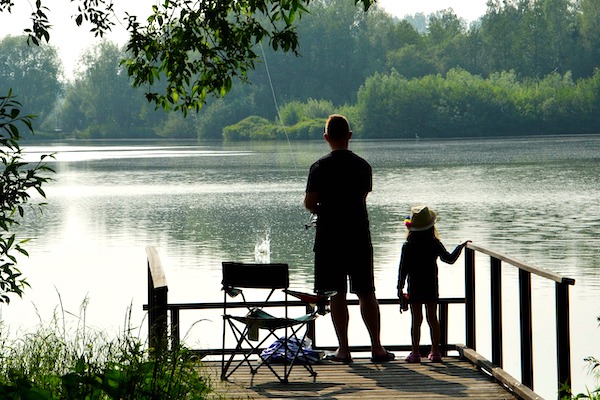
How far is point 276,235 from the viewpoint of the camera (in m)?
22.5

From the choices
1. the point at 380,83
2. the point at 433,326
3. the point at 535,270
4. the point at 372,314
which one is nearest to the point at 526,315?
the point at 535,270

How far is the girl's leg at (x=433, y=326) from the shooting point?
683 centimetres

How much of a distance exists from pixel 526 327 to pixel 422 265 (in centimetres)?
86

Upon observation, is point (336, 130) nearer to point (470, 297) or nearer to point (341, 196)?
point (341, 196)

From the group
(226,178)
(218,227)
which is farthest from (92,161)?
(218,227)

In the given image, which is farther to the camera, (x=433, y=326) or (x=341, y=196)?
(x=433, y=326)

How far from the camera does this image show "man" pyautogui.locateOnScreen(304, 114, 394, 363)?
657cm

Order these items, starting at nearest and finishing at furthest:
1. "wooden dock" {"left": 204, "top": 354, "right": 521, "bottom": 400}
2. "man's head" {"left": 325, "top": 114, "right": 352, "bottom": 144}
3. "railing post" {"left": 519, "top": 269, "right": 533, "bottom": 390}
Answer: "wooden dock" {"left": 204, "top": 354, "right": 521, "bottom": 400}, "railing post" {"left": 519, "top": 269, "right": 533, "bottom": 390}, "man's head" {"left": 325, "top": 114, "right": 352, "bottom": 144}

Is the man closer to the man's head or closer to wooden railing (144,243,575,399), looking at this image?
the man's head

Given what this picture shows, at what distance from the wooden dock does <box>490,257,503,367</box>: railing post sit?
15 centimetres

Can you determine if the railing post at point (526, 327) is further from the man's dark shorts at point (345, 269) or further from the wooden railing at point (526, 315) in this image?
the man's dark shorts at point (345, 269)

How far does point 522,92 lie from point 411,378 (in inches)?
3623

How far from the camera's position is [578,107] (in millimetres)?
94938

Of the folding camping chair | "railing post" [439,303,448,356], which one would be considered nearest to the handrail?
"railing post" [439,303,448,356]
